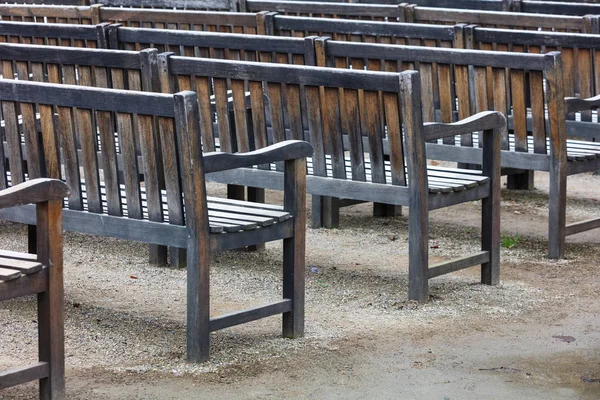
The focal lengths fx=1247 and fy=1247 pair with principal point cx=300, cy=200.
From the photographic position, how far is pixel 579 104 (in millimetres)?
7543

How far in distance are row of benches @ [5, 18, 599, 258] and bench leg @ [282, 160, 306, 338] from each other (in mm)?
1274

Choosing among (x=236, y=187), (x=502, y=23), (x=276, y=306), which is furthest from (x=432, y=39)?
(x=276, y=306)

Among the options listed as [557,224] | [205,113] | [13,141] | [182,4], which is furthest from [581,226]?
[182,4]

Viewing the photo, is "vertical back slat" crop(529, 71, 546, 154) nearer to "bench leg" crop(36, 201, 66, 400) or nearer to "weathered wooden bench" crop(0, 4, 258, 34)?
"weathered wooden bench" crop(0, 4, 258, 34)

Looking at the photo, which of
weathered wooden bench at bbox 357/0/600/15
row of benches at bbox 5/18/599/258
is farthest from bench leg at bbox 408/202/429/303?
weathered wooden bench at bbox 357/0/600/15

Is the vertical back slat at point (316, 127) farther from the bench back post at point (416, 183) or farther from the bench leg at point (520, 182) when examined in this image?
the bench leg at point (520, 182)

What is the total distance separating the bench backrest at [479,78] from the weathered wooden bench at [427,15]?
1.76 meters

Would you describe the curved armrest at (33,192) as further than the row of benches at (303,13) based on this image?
No

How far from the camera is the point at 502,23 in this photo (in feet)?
32.4

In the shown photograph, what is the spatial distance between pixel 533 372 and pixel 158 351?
1.69 meters

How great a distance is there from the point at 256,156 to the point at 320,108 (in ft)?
4.15

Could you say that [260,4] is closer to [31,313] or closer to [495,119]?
[495,119]

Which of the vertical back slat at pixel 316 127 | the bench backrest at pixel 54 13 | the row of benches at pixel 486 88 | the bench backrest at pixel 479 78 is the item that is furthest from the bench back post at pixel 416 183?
the bench backrest at pixel 54 13

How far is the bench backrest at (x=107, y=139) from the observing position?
Answer: 5543 millimetres
